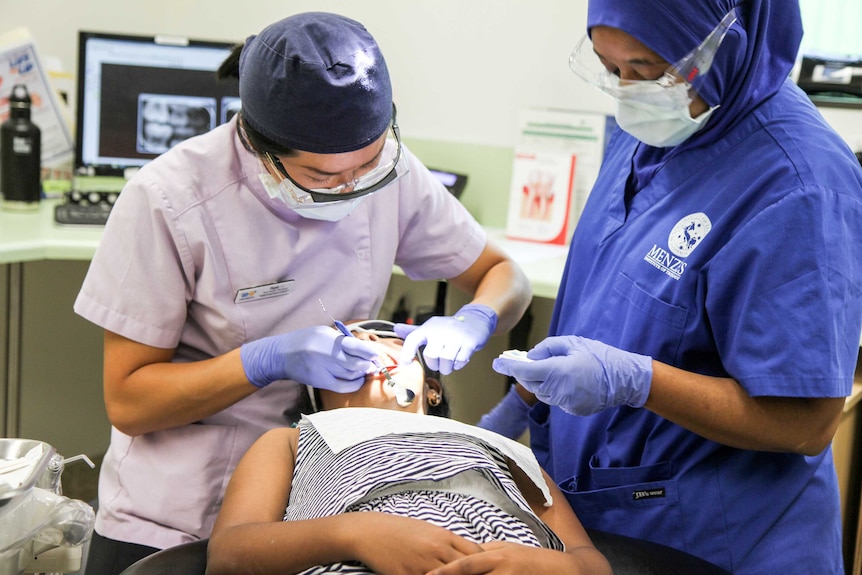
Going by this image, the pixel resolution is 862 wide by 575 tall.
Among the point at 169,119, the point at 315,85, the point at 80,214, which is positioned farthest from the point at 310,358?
the point at 169,119

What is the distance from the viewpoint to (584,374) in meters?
1.30

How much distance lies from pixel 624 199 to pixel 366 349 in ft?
1.64

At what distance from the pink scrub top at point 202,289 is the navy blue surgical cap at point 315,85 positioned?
16 cm

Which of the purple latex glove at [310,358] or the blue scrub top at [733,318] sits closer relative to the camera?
the blue scrub top at [733,318]

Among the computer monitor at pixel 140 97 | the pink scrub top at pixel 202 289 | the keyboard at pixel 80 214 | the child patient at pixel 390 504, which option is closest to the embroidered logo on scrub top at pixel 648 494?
the child patient at pixel 390 504

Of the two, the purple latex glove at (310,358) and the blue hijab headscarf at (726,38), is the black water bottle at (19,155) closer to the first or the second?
the purple latex glove at (310,358)

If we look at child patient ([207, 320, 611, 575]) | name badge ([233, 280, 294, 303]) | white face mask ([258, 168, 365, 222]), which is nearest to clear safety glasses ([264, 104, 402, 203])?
white face mask ([258, 168, 365, 222])

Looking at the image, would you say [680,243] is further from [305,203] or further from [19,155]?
[19,155]

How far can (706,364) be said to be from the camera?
4.51 feet

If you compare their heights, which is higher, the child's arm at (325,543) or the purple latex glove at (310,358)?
the purple latex glove at (310,358)

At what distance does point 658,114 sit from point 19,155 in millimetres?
2088

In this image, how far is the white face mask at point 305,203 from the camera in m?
1.46

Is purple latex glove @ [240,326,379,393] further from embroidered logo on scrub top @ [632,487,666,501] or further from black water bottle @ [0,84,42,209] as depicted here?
black water bottle @ [0,84,42,209]

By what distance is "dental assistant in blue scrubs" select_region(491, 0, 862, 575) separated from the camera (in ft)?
4.07
